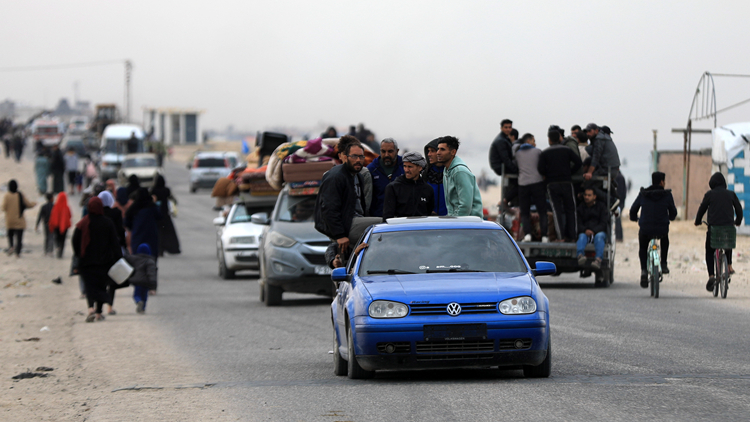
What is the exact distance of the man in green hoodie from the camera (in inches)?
425

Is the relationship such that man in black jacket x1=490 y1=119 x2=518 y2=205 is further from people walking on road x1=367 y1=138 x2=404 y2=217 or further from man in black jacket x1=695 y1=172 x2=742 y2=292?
people walking on road x1=367 y1=138 x2=404 y2=217

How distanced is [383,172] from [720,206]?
6.48 metres

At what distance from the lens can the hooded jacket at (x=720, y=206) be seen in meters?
15.7

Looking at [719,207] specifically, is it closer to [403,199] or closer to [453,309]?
[403,199]

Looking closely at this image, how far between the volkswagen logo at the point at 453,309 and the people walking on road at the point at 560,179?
947cm

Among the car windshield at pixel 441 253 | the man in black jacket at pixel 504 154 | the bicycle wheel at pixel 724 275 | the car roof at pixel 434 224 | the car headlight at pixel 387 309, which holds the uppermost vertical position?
the man in black jacket at pixel 504 154

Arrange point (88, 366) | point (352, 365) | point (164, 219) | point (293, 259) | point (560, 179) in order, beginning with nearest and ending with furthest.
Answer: point (352, 365), point (88, 366), point (293, 259), point (560, 179), point (164, 219)

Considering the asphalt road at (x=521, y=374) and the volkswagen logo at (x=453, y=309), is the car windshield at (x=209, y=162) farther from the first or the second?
the volkswagen logo at (x=453, y=309)

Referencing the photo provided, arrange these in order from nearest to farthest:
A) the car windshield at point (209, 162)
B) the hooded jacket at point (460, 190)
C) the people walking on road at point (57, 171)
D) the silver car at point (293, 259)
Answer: the hooded jacket at point (460, 190)
the silver car at point (293, 259)
the people walking on road at point (57, 171)
the car windshield at point (209, 162)

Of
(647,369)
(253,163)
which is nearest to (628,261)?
(253,163)

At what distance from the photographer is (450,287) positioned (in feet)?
27.5

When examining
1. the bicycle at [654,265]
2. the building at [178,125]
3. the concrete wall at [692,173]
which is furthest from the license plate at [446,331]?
the building at [178,125]

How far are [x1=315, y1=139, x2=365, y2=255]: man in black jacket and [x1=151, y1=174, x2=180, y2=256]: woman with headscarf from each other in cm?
1299

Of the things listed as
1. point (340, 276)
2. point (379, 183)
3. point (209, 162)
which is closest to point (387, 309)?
point (340, 276)
